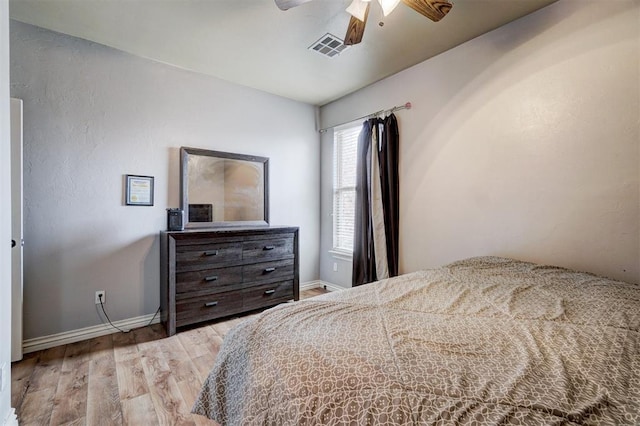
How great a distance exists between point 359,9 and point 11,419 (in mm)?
2874

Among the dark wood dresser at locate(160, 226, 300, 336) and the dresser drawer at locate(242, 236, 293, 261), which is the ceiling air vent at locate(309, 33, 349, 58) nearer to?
the dark wood dresser at locate(160, 226, 300, 336)

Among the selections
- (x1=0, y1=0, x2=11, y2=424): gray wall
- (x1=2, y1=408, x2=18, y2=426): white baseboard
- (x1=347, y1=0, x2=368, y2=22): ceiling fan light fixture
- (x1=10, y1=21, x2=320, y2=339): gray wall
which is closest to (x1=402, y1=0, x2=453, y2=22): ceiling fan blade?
(x1=347, y1=0, x2=368, y2=22): ceiling fan light fixture

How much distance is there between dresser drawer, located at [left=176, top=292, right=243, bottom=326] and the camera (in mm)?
2607

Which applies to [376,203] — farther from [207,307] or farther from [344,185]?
[207,307]

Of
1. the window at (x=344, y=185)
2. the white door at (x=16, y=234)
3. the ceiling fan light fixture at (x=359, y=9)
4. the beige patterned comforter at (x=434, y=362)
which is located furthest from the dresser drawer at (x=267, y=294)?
the ceiling fan light fixture at (x=359, y=9)

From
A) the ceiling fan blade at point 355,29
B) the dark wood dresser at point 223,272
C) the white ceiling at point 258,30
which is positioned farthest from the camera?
the dark wood dresser at point 223,272

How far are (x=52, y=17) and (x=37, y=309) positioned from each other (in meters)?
2.31

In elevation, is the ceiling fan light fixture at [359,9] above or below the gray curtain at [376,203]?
above

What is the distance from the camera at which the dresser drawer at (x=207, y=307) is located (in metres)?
2.61

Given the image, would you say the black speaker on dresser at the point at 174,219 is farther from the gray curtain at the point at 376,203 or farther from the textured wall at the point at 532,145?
the textured wall at the point at 532,145

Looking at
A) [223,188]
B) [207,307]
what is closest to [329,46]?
[223,188]

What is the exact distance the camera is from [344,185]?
12.4ft

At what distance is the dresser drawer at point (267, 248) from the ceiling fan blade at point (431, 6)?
94.6 inches

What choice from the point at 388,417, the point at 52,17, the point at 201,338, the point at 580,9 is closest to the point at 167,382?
the point at 201,338
